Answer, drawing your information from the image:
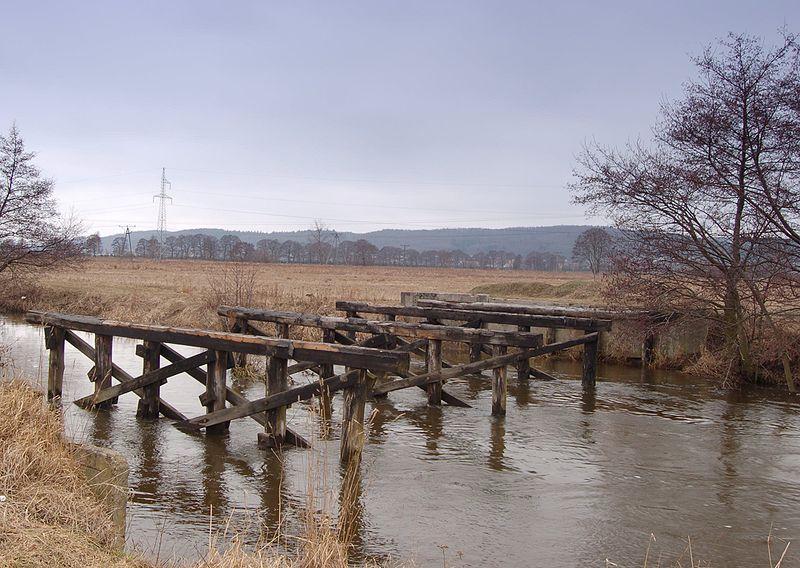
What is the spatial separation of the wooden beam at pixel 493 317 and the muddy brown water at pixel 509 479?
160 cm

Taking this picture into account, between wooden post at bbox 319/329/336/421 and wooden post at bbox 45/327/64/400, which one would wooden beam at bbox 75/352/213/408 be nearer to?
wooden post at bbox 45/327/64/400

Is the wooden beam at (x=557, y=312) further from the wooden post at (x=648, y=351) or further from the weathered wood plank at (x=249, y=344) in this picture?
the weathered wood plank at (x=249, y=344)

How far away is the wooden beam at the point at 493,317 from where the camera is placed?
1454 centimetres

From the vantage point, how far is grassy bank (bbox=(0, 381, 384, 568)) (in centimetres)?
464

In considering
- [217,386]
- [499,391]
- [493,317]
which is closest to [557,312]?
[493,317]

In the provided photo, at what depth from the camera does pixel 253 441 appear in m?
10.1

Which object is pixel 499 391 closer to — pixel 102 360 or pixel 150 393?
pixel 150 393

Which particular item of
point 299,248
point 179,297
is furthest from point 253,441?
point 299,248

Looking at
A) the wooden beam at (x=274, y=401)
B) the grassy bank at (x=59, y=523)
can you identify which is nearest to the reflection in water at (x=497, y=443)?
the wooden beam at (x=274, y=401)

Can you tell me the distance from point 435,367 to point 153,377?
4.64 meters

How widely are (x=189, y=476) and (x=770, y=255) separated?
456 inches

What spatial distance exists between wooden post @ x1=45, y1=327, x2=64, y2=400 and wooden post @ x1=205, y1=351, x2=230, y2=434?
2961 millimetres

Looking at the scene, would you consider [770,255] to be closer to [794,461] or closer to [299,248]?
[794,461]

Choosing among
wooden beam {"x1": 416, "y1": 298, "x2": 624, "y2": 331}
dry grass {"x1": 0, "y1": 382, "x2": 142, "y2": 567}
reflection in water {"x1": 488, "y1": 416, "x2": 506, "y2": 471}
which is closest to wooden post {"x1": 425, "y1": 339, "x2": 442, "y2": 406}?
reflection in water {"x1": 488, "y1": 416, "x2": 506, "y2": 471}
